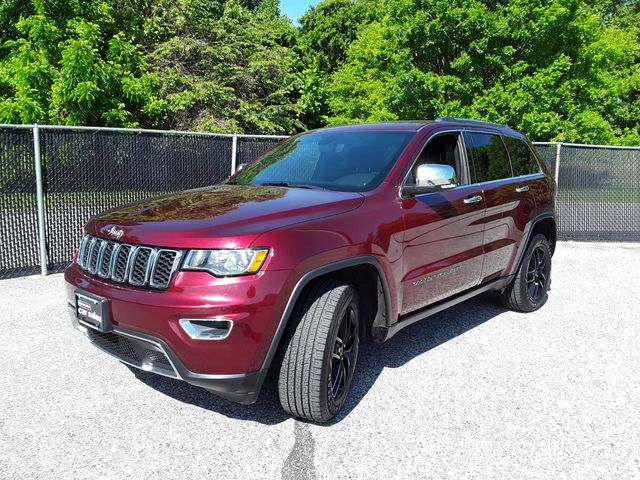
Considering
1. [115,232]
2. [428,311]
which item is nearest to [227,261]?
[115,232]

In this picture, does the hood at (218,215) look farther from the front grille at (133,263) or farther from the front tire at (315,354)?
the front tire at (315,354)

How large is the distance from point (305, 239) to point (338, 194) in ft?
2.06

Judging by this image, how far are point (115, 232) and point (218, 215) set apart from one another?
62 cm

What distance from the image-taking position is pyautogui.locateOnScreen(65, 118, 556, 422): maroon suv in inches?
106

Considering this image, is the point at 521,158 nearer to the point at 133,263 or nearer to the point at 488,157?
the point at 488,157

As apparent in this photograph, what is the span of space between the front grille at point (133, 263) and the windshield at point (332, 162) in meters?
1.27

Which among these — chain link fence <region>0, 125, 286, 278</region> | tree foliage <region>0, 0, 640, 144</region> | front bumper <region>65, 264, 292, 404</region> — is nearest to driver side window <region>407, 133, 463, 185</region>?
front bumper <region>65, 264, 292, 404</region>

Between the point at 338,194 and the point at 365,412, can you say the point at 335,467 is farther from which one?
the point at 338,194

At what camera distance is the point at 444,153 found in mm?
4254

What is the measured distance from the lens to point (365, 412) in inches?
131

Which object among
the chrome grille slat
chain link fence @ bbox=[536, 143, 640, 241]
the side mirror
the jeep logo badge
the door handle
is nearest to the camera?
the jeep logo badge

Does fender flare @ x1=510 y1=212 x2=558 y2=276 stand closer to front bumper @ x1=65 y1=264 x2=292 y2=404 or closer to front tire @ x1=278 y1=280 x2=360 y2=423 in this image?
front tire @ x1=278 y1=280 x2=360 y2=423

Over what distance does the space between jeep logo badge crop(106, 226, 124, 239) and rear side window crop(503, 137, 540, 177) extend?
3711 mm

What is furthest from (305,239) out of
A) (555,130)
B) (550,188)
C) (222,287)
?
(555,130)
